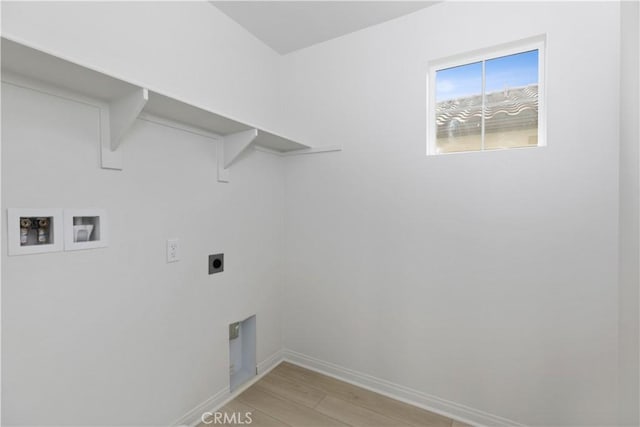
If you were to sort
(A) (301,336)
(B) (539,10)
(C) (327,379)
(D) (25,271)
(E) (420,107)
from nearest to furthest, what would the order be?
(D) (25,271), (B) (539,10), (E) (420,107), (C) (327,379), (A) (301,336)

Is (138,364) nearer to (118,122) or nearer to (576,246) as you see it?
(118,122)

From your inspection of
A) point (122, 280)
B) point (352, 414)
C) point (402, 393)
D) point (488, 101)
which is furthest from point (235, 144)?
point (402, 393)

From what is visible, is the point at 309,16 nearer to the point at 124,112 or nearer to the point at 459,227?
the point at 124,112

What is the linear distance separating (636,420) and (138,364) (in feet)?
6.90

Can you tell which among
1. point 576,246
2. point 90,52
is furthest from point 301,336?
point 90,52

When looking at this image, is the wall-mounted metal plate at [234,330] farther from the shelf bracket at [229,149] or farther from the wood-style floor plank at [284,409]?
the shelf bracket at [229,149]

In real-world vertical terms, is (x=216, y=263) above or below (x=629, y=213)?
below

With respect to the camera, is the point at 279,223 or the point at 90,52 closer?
the point at 90,52

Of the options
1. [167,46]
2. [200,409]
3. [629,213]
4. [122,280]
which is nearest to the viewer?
[629,213]

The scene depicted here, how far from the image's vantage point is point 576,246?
58.5 inches

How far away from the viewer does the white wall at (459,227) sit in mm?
1455

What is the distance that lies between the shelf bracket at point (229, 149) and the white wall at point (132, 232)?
2.2 inches

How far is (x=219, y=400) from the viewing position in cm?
188

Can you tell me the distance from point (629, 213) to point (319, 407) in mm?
1980
